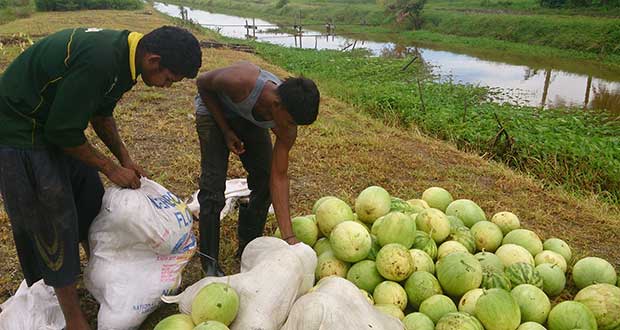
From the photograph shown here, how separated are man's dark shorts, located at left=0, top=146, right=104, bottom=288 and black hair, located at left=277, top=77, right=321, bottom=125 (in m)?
1.14

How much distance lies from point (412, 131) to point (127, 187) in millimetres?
5886

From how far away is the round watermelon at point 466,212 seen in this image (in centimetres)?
335

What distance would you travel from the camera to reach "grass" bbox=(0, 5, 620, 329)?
3779 millimetres

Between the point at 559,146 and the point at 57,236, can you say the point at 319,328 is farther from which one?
the point at 559,146

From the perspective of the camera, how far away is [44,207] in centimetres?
225

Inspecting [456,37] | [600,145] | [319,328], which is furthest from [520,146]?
[456,37]

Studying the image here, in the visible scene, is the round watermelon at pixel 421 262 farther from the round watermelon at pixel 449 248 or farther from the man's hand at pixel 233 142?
the man's hand at pixel 233 142

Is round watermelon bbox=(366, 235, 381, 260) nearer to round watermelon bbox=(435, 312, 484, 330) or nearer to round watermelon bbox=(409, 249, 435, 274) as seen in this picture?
round watermelon bbox=(409, 249, 435, 274)

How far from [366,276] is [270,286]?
2.24ft

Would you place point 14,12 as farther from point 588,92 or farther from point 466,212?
point 466,212

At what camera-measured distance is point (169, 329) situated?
214cm

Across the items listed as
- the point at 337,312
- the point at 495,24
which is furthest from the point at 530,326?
the point at 495,24

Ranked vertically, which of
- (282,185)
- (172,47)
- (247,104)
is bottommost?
(282,185)

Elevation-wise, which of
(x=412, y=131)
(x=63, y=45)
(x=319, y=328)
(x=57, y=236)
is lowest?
(x=412, y=131)
